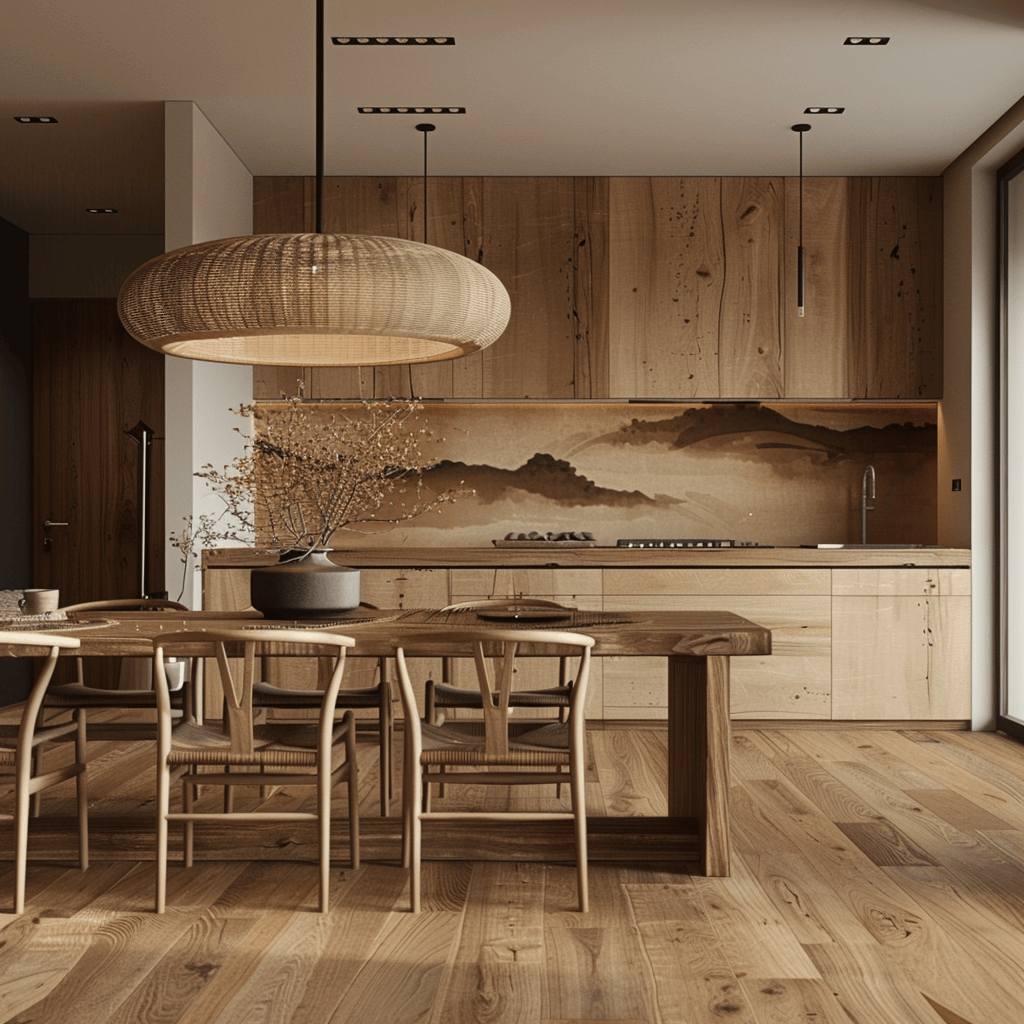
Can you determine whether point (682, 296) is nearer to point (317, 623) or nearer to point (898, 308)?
point (898, 308)

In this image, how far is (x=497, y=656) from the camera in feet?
9.11

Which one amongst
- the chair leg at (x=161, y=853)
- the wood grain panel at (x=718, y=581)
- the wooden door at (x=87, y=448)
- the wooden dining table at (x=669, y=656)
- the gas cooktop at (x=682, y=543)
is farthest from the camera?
the wooden door at (x=87, y=448)

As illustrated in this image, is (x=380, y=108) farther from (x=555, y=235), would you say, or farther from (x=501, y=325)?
(x=501, y=325)

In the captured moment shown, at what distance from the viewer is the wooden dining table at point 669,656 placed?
9.60ft

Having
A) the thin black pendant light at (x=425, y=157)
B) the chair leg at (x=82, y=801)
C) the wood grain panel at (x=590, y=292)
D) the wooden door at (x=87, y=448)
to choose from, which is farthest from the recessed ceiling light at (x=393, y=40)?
the wooden door at (x=87, y=448)

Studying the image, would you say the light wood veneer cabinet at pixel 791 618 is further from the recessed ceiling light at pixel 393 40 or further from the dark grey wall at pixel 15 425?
the recessed ceiling light at pixel 393 40

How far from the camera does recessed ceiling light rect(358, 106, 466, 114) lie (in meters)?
4.91

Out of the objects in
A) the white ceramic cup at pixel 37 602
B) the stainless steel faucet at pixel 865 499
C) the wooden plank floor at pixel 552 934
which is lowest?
the wooden plank floor at pixel 552 934

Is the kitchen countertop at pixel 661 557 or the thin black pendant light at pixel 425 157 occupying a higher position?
the thin black pendant light at pixel 425 157

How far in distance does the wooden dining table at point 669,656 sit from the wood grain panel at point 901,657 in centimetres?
201

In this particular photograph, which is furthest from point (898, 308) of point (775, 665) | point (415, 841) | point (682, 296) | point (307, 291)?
point (415, 841)

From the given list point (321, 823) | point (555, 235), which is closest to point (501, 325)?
point (321, 823)

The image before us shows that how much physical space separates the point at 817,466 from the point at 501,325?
3.52m

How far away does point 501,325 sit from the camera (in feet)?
9.73
